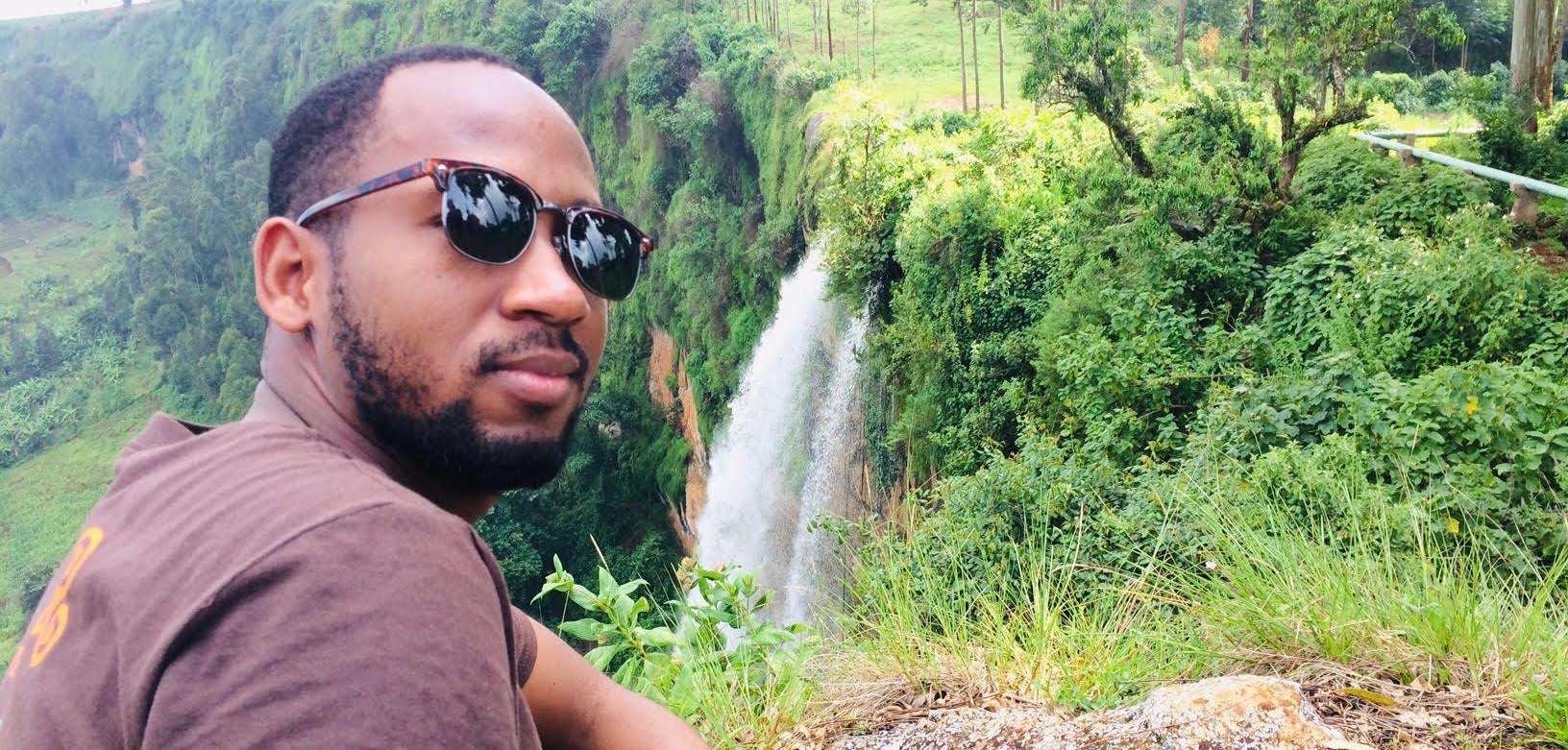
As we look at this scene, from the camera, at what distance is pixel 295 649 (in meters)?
0.62

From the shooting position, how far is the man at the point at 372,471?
2.08 ft

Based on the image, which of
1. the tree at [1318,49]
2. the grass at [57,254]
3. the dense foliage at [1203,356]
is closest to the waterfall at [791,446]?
the dense foliage at [1203,356]

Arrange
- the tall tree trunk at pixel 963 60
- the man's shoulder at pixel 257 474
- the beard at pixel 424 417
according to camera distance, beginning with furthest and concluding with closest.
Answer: the tall tree trunk at pixel 963 60 < the beard at pixel 424 417 < the man's shoulder at pixel 257 474

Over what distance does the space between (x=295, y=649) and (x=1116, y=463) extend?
7310mm

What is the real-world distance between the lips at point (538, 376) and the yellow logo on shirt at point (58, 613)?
36cm

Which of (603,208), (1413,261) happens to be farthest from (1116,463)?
(603,208)

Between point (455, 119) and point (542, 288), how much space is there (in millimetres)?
203

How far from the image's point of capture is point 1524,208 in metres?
8.18

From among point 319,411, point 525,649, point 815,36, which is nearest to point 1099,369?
point 525,649

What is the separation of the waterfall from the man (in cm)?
1143

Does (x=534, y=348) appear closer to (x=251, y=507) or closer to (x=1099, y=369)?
(x=251, y=507)

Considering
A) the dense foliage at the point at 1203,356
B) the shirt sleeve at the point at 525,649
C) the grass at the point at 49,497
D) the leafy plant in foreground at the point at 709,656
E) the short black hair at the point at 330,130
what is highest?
the short black hair at the point at 330,130

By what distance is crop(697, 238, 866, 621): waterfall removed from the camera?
557 inches

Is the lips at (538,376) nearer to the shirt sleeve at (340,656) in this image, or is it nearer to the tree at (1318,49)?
the shirt sleeve at (340,656)
